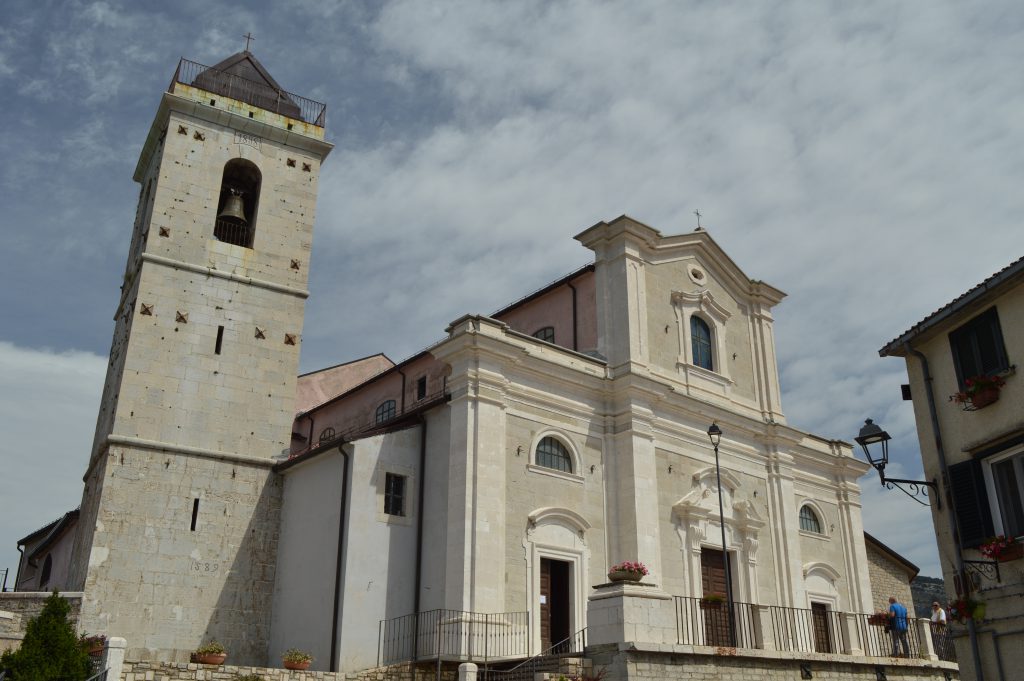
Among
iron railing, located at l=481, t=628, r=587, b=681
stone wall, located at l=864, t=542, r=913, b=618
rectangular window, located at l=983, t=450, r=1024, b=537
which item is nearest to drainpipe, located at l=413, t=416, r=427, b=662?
iron railing, located at l=481, t=628, r=587, b=681

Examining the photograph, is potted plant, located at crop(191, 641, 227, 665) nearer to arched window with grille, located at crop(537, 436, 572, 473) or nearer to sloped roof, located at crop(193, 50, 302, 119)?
arched window with grille, located at crop(537, 436, 572, 473)

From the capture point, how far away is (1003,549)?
12602mm

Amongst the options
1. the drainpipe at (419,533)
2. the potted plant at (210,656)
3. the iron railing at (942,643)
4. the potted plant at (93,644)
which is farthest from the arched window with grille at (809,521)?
the potted plant at (93,644)

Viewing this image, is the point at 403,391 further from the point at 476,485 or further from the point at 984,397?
the point at 984,397

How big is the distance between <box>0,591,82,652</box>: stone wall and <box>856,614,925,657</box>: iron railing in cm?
1803

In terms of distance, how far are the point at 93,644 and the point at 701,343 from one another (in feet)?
58.7

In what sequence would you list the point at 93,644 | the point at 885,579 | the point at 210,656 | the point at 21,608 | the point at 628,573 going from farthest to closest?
the point at 885,579 < the point at 21,608 < the point at 93,644 < the point at 210,656 < the point at 628,573

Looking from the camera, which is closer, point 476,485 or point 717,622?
point 476,485

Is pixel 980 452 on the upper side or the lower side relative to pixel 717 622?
upper

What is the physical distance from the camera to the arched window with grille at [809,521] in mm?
28219

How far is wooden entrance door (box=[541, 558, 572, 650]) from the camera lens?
20.9 meters

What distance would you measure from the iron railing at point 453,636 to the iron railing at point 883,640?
8250 millimetres

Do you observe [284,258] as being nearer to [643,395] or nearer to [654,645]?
[643,395]

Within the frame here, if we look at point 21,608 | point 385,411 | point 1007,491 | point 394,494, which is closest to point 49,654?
point 21,608
